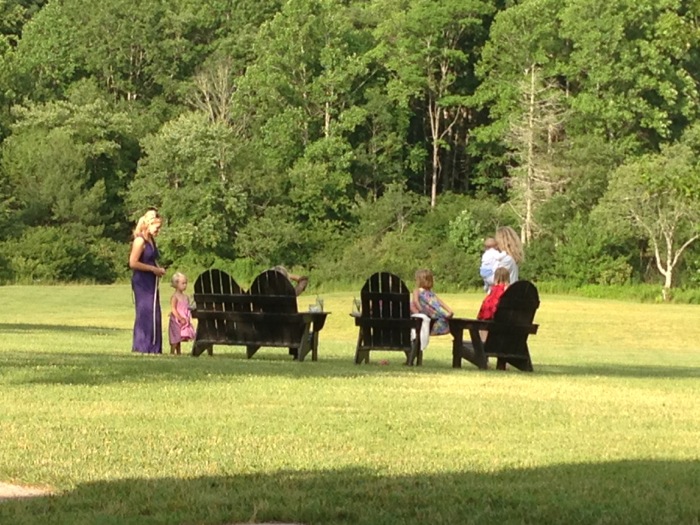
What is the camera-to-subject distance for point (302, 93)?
77375 mm

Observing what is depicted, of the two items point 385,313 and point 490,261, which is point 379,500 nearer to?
point 385,313

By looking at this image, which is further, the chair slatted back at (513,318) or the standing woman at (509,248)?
the standing woman at (509,248)

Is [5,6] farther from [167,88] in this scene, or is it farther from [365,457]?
[365,457]

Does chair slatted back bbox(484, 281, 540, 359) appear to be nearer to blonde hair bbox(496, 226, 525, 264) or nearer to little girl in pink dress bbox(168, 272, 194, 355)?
blonde hair bbox(496, 226, 525, 264)

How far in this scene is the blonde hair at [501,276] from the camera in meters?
17.0

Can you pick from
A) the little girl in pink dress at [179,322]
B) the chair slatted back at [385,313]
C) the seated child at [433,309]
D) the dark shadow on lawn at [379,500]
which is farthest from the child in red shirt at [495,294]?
the dark shadow on lawn at [379,500]

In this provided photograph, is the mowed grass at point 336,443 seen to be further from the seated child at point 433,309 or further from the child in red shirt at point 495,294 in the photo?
the seated child at point 433,309

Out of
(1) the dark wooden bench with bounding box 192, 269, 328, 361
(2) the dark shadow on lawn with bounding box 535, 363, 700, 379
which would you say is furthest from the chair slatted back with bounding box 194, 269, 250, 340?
(2) the dark shadow on lawn with bounding box 535, 363, 700, 379

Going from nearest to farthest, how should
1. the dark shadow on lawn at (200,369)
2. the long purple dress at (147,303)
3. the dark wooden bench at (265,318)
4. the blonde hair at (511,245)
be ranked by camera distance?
the dark shadow on lawn at (200,369) < the dark wooden bench at (265,318) < the long purple dress at (147,303) < the blonde hair at (511,245)

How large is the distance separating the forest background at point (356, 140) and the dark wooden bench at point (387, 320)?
47043 mm

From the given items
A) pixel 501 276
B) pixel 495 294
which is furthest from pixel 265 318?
pixel 501 276

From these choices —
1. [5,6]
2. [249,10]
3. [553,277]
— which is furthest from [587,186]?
[5,6]

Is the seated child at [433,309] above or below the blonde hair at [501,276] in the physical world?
below

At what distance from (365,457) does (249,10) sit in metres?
77.8
